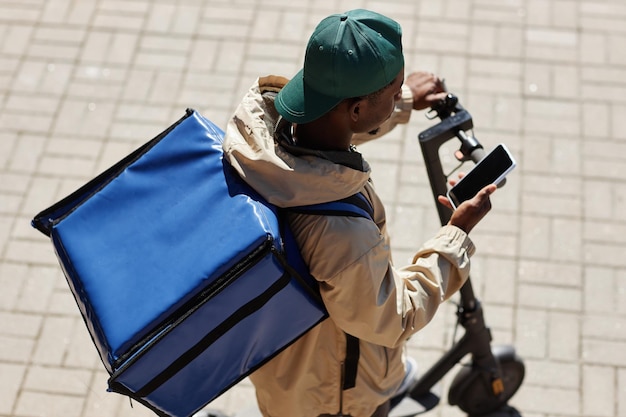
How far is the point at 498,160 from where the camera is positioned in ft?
9.12

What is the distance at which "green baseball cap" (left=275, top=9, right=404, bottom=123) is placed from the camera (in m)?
2.32

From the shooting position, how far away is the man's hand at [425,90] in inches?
121

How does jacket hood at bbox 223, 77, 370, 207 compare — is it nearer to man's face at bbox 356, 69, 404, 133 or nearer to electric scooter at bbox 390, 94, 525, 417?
man's face at bbox 356, 69, 404, 133

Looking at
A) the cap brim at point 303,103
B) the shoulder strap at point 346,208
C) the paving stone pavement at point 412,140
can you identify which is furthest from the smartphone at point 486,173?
the paving stone pavement at point 412,140

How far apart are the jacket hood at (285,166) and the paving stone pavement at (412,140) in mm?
2005

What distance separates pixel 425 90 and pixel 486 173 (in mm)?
454

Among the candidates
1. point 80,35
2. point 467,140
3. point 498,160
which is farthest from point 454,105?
point 80,35

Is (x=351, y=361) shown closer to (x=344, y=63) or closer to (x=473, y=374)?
(x=344, y=63)

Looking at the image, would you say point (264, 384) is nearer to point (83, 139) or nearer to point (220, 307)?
point (220, 307)

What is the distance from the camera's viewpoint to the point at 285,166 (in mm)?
2383

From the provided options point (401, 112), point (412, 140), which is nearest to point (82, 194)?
point (401, 112)

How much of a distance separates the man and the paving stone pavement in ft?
5.50

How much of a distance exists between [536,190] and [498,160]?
222 cm

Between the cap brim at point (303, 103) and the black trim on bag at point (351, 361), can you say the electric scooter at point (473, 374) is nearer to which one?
the black trim on bag at point (351, 361)
